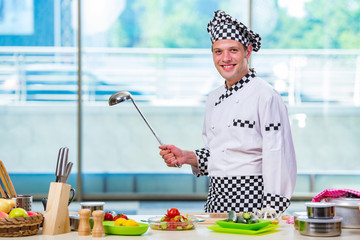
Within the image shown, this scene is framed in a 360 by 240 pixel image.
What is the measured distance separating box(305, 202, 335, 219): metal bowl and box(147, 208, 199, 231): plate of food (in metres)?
0.39

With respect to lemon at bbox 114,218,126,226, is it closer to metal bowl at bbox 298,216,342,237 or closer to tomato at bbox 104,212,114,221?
tomato at bbox 104,212,114,221

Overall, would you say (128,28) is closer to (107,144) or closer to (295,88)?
(107,144)

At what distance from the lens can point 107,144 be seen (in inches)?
236

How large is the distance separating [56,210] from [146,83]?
13.2 ft

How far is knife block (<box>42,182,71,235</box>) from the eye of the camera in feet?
6.58

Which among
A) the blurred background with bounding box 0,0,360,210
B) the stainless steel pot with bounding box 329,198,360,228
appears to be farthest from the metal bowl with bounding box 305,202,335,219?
the blurred background with bounding box 0,0,360,210

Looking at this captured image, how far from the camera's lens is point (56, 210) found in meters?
2.02

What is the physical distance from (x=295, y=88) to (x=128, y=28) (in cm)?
168

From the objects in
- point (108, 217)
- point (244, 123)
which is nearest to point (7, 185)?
point (108, 217)

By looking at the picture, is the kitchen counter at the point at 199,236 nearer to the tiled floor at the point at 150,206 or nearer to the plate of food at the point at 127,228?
the plate of food at the point at 127,228

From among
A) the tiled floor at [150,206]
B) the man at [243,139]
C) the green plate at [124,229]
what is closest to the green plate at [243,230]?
the green plate at [124,229]

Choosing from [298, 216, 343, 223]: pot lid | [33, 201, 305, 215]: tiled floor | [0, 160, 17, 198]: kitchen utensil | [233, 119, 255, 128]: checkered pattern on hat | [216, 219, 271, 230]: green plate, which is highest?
[233, 119, 255, 128]: checkered pattern on hat

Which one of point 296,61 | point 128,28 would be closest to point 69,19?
point 128,28

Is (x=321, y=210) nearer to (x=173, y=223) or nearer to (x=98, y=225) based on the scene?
(x=173, y=223)
